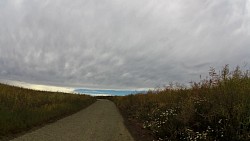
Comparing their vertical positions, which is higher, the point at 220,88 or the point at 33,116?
the point at 220,88

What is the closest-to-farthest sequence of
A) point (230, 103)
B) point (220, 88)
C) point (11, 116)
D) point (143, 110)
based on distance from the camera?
1. point (230, 103)
2. point (220, 88)
3. point (11, 116)
4. point (143, 110)

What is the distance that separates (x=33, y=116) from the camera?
15969 mm

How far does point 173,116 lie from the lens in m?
11.6

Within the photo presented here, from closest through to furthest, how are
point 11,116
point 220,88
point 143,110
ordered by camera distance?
point 220,88 < point 11,116 < point 143,110

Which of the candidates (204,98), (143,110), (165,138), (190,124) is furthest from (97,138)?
(143,110)

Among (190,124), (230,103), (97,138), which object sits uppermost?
(230,103)

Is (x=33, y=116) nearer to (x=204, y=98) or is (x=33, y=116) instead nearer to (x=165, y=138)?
(x=165, y=138)

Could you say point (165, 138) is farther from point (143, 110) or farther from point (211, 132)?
point (143, 110)

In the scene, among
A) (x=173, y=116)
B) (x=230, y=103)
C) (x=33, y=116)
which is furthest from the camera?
(x=33, y=116)

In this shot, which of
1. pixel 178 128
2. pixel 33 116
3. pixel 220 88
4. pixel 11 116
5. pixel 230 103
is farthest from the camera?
pixel 33 116

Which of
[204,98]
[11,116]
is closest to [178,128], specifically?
[204,98]

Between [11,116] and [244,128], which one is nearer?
[244,128]

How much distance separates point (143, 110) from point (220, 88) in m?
9.99

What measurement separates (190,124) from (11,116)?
26.8 feet
